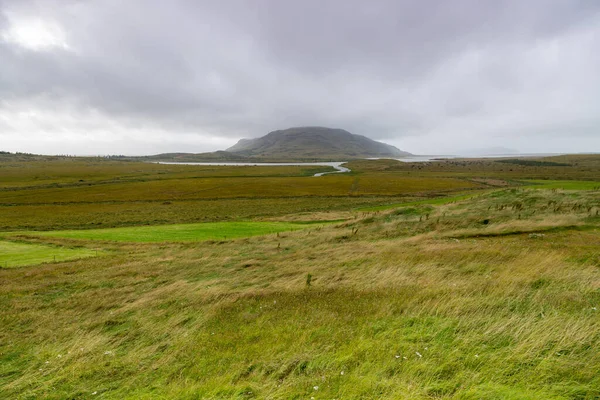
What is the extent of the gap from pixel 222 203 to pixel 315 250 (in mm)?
51507

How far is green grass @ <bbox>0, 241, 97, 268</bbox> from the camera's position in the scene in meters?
20.2

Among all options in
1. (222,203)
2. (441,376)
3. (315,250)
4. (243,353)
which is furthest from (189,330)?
(222,203)

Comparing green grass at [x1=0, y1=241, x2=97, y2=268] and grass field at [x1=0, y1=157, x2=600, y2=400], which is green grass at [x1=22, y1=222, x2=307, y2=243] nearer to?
green grass at [x1=0, y1=241, x2=97, y2=268]

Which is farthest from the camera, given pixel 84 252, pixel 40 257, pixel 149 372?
pixel 84 252

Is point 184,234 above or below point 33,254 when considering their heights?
below

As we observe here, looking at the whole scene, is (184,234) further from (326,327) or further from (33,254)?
(326,327)

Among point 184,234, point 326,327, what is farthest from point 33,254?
point 326,327

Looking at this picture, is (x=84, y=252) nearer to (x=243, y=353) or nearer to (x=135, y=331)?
(x=135, y=331)

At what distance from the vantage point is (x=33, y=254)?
22500 millimetres

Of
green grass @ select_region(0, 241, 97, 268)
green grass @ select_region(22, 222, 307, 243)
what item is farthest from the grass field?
green grass @ select_region(22, 222, 307, 243)

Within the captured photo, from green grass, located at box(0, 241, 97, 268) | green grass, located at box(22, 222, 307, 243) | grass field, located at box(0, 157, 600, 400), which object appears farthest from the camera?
green grass, located at box(22, 222, 307, 243)

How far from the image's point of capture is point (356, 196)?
73.6m

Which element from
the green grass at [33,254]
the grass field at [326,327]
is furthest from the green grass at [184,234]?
the grass field at [326,327]

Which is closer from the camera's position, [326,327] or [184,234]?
[326,327]
